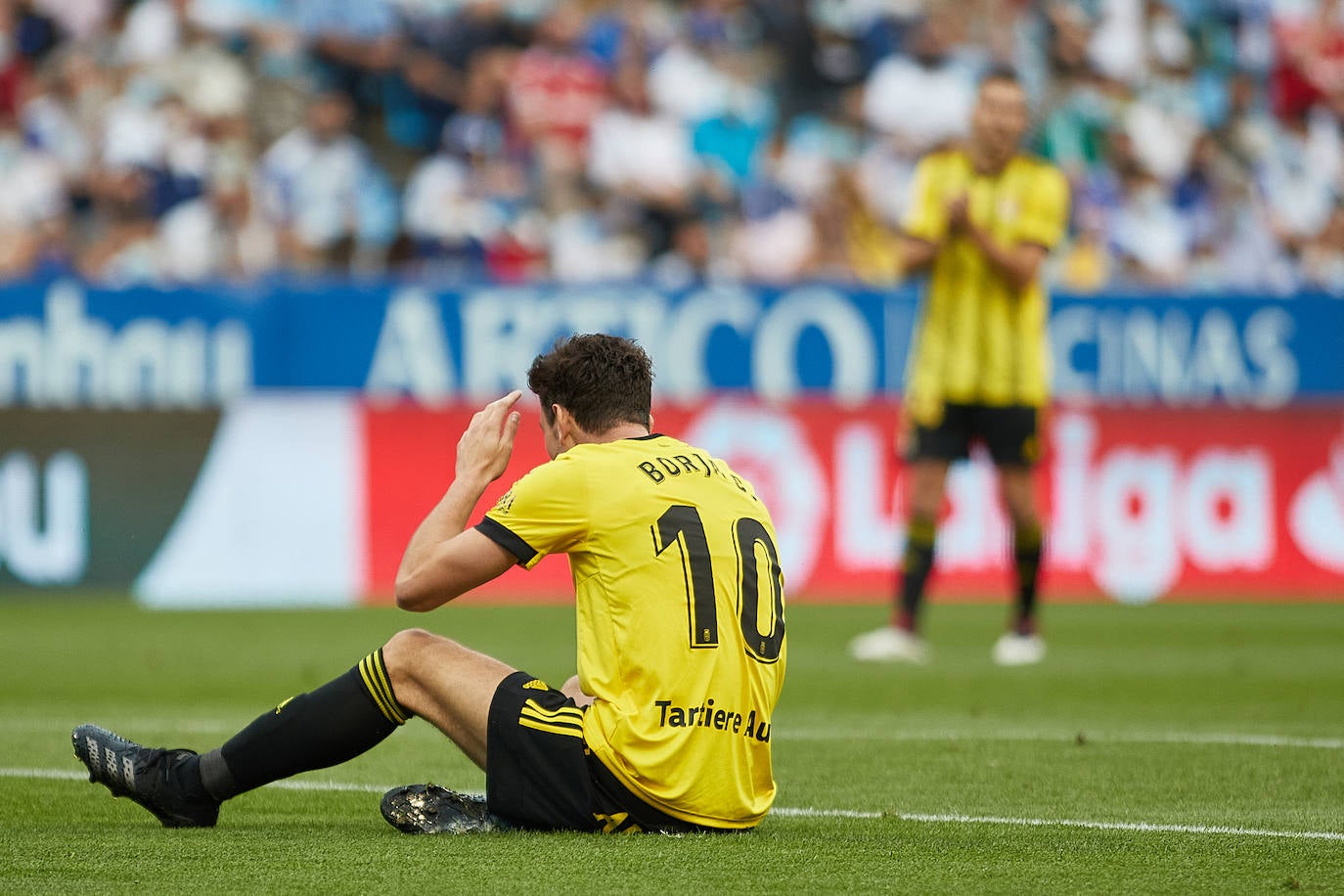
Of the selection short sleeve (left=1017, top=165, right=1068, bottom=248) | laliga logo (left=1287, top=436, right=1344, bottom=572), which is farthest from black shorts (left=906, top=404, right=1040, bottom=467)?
laliga logo (left=1287, top=436, right=1344, bottom=572)

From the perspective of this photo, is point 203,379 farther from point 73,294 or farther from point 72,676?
point 72,676

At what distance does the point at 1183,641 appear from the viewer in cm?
1173

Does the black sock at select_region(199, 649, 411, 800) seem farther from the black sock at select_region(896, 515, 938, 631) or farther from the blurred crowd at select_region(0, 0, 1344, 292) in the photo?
the blurred crowd at select_region(0, 0, 1344, 292)

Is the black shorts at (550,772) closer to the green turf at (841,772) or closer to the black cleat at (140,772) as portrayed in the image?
the green turf at (841,772)

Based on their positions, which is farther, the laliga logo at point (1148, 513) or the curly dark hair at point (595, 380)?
the laliga logo at point (1148, 513)

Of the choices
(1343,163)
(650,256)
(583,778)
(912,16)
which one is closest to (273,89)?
(650,256)

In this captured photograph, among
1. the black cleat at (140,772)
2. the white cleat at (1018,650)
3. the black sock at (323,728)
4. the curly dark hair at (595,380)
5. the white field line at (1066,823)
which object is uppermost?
the curly dark hair at (595,380)

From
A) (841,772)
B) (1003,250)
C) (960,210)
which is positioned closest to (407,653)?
(841,772)

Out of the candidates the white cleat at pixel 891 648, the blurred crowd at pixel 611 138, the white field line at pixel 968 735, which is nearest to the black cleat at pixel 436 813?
the white field line at pixel 968 735

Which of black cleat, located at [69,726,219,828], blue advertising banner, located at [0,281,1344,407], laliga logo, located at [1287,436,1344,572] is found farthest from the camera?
laliga logo, located at [1287,436,1344,572]

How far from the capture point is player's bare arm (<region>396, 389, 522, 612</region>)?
4891mm

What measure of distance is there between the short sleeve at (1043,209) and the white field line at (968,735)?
3374mm

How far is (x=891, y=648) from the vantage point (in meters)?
10.5

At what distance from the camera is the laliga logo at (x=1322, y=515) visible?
1469 centimetres
